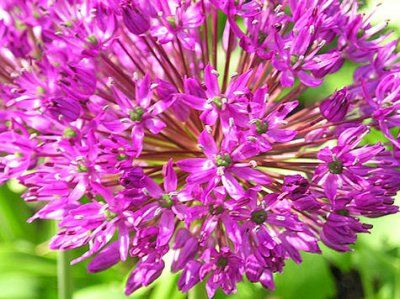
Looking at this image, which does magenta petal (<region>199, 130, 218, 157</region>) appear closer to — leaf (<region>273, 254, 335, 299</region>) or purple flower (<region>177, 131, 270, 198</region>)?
purple flower (<region>177, 131, 270, 198</region>)

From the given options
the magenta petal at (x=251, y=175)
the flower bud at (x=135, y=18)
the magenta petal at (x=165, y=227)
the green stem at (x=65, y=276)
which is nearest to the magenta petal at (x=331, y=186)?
A: the magenta petal at (x=251, y=175)

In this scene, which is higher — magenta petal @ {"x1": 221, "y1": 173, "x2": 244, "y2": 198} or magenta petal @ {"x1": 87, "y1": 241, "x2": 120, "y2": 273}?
magenta petal @ {"x1": 87, "y1": 241, "x2": 120, "y2": 273}

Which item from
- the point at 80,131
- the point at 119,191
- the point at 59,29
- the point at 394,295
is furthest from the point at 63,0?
the point at 394,295

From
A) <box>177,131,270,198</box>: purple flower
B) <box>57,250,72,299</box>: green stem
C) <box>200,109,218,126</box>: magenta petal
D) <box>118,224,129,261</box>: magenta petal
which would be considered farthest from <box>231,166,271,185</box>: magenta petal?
<box>57,250,72,299</box>: green stem

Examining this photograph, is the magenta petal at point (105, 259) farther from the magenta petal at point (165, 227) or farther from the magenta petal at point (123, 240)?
the magenta petal at point (165, 227)

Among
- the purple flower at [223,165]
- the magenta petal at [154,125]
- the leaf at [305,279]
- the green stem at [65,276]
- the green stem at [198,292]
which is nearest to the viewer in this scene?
the purple flower at [223,165]

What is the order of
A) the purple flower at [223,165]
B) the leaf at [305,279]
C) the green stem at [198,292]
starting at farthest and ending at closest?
the leaf at [305,279]
the green stem at [198,292]
the purple flower at [223,165]

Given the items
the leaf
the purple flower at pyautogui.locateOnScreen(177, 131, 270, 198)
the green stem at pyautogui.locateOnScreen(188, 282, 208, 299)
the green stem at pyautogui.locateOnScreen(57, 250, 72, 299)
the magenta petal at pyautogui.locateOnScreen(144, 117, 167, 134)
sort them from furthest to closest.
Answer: the leaf → the green stem at pyautogui.locateOnScreen(57, 250, 72, 299) → the green stem at pyautogui.locateOnScreen(188, 282, 208, 299) → the magenta petal at pyautogui.locateOnScreen(144, 117, 167, 134) → the purple flower at pyautogui.locateOnScreen(177, 131, 270, 198)

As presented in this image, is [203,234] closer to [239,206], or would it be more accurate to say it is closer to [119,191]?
[239,206]

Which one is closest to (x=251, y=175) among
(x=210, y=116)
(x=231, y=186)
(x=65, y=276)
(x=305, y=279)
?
(x=231, y=186)

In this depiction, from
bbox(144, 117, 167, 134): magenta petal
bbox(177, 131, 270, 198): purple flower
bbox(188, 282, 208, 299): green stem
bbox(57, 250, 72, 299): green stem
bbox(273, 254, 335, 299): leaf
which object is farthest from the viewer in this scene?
bbox(273, 254, 335, 299): leaf
